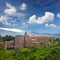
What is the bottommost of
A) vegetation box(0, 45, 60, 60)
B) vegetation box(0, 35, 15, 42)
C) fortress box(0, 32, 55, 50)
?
vegetation box(0, 45, 60, 60)

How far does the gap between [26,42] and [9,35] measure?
1.40 metres

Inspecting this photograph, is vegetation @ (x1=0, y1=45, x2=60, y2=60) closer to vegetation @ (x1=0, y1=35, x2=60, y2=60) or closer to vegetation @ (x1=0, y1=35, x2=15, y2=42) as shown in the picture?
vegetation @ (x1=0, y1=35, x2=60, y2=60)

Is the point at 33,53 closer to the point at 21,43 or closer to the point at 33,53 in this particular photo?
the point at 33,53

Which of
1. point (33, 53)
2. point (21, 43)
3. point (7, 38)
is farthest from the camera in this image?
point (7, 38)

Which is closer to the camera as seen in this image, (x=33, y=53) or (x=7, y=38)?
(x=33, y=53)

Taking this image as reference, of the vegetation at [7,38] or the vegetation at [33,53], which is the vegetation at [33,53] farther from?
the vegetation at [7,38]

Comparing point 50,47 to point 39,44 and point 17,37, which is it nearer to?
point 39,44

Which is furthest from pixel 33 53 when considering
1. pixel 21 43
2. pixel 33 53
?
pixel 21 43

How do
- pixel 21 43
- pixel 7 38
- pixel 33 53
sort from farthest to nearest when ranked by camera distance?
pixel 7 38, pixel 21 43, pixel 33 53

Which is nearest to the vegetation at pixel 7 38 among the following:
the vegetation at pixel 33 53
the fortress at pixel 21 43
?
the fortress at pixel 21 43

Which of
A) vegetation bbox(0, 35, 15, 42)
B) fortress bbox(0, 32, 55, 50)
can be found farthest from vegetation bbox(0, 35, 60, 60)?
vegetation bbox(0, 35, 15, 42)

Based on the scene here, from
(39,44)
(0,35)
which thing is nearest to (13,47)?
(39,44)

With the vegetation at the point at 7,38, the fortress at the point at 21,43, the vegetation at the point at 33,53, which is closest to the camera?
the vegetation at the point at 33,53

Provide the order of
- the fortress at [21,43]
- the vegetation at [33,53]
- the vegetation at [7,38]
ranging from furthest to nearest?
the vegetation at [7,38]
the fortress at [21,43]
the vegetation at [33,53]
